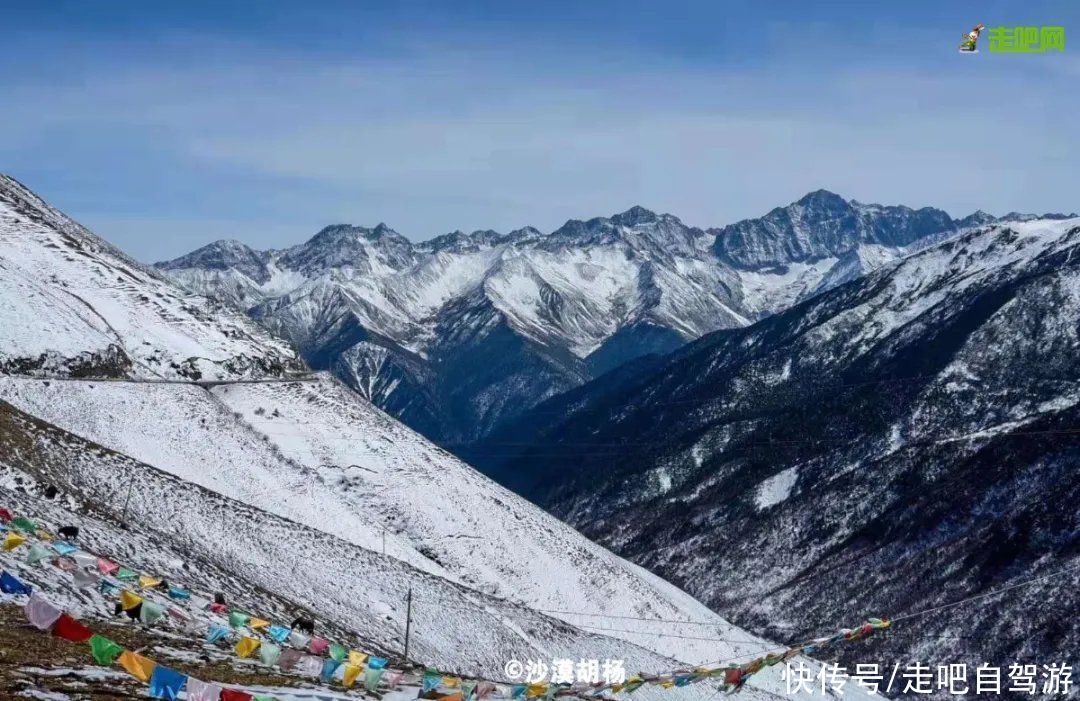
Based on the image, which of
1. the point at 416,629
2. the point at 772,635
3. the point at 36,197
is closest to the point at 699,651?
the point at 416,629

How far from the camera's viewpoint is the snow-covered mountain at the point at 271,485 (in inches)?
2901

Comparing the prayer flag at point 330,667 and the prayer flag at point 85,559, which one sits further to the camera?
the prayer flag at point 85,559

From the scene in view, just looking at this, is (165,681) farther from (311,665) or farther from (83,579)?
(83,579)

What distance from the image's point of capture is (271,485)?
311ft

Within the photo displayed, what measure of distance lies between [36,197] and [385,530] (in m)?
85.8

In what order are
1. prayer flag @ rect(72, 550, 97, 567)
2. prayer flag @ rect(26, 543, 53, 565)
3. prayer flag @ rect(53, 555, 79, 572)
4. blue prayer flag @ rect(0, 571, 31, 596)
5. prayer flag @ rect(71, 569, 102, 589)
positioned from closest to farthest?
blue prayer flag @ rect(0, 571, 31, 596) < prayer flag @ rect(26, 543, 53, 565) < prayer flag @ rect(71, 569, 102, 589) < prayer flag @ rect(53, 555, 79, 572) < prayer flag @ rect(72, 550, 97, 567)

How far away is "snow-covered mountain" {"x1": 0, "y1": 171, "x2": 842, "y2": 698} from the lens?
7369 centimetres

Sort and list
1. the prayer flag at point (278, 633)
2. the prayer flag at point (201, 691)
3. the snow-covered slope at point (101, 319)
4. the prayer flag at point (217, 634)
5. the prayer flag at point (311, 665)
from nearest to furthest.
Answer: the prayer flag at point (201, 691), the prayer flag at point (311, 665), the prayer flag at point (217, 634), the prayer flag at point (278, 633), the snow-covered slope at point (101, 319)

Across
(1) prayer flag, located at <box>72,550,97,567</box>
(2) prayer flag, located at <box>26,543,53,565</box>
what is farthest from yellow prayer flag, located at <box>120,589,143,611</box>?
(1) prayer flag, located at <box>72,550,97,567</box>

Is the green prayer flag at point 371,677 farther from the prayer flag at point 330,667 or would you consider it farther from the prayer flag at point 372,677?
the prayer flag at point 330,667

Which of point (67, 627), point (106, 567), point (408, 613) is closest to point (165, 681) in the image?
point (67, 627)

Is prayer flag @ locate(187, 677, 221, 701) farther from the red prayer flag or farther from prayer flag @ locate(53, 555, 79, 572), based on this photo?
prayer flag @ locate(53, 555, 79, 572)

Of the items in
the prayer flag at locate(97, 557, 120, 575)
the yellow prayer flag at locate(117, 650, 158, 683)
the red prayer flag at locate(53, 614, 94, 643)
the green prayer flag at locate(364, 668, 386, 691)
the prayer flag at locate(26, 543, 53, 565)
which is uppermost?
the prayer flag at locate(26, 543, 53, 565)

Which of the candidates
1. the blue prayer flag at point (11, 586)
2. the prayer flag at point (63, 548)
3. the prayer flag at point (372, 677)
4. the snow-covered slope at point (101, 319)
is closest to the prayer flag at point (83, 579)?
the prayer flag at point (63, 548)
